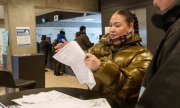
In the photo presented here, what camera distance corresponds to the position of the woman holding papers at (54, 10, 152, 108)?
1577 millimetres

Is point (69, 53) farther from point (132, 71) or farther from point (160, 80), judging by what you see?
point (160, 80)

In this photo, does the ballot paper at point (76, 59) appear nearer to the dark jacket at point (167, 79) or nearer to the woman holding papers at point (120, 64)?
the woman holding papers at point (120, 64)

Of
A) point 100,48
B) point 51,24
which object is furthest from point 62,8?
point 51,24

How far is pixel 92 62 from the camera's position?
1574mm

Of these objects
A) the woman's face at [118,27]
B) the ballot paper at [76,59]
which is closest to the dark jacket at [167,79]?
the ballot paper at [76,59]

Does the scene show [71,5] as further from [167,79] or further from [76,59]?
[167,79]

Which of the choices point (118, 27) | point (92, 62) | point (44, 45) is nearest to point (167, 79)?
point (92, 62)

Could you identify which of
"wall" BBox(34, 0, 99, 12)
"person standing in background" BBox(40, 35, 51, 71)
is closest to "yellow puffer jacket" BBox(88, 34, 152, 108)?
"wall" BBox(34, 0, 99, 12)

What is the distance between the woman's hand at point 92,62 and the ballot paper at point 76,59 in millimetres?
62

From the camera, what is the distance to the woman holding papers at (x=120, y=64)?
1577mm

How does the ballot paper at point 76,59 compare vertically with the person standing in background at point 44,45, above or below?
above

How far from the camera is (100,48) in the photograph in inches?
76.2

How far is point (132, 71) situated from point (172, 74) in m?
0.98

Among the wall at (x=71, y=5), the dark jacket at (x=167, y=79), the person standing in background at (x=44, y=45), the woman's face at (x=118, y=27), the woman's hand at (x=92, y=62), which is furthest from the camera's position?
the person standing in background at (x=44, y=45)
